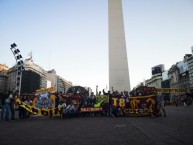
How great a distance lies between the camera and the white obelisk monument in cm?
2728

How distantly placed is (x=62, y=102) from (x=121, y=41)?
16743 millimetres

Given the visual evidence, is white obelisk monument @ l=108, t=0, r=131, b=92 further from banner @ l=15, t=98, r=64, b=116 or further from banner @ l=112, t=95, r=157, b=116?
banner @ l=15, t=98, r=64, b=116

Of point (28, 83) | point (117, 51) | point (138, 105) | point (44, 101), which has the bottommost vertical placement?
point (138, 105)

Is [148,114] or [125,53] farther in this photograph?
[125,53]

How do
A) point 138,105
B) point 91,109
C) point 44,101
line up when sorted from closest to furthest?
point 138,105, point 44,101, point 91,109

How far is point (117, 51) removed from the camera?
27.8 meters

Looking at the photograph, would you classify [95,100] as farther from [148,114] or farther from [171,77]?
[171,77]

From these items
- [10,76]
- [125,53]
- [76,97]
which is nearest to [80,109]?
[76,97]

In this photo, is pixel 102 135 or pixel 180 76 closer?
pixel 102 135

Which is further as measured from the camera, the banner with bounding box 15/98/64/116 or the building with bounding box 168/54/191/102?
the building with bounding box 168/54/191/102

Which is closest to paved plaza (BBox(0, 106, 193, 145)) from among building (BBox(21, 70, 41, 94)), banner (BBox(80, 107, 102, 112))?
banner (BBox(80, 107, 102, 112))

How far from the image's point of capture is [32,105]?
44.0ft

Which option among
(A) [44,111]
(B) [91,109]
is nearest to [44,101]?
(A) [44,111]

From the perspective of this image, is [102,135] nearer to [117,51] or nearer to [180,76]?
[117,51]
